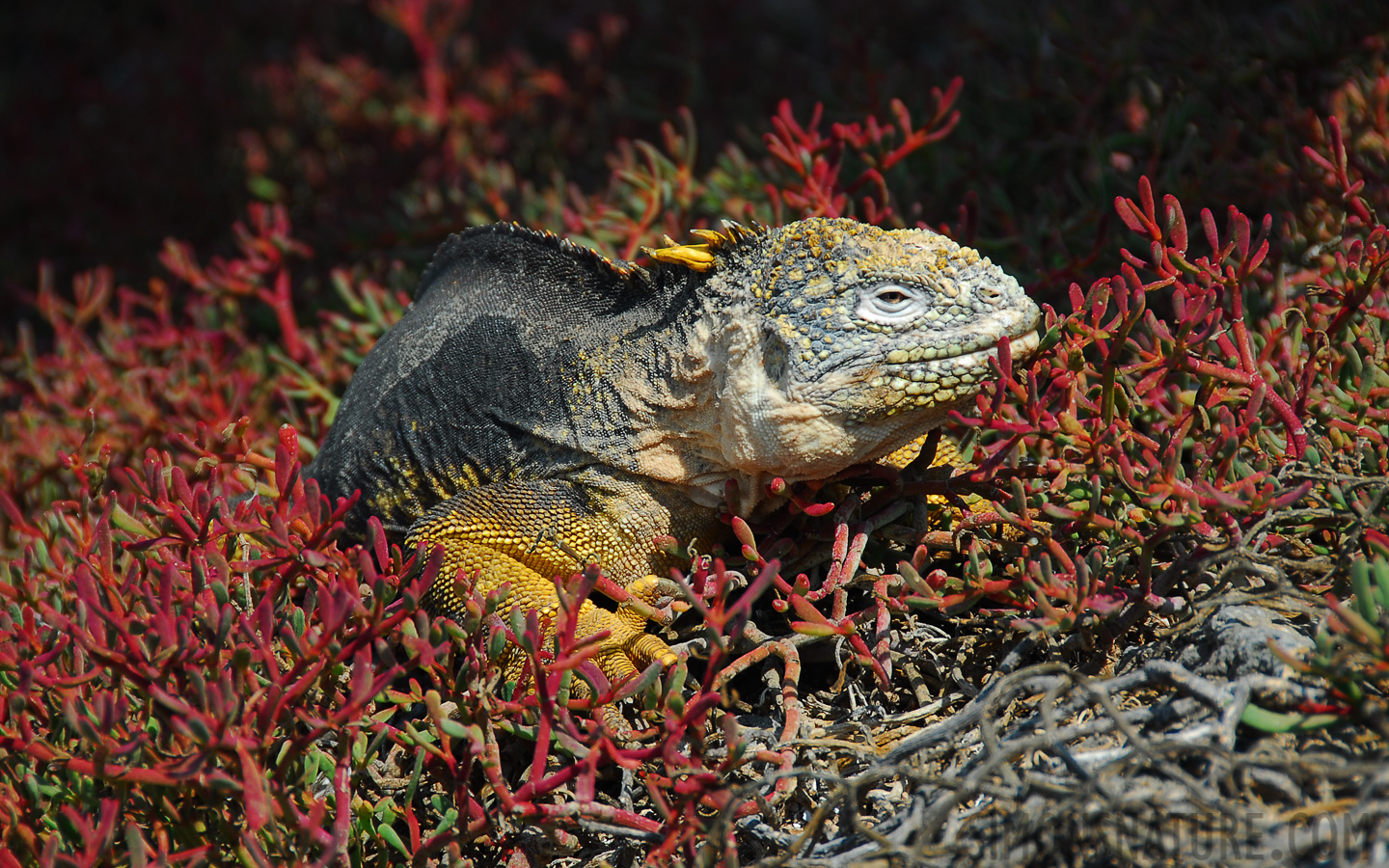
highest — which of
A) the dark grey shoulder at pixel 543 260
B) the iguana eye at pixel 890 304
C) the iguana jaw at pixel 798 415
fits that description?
the dark grey shoulder at pixel 543 260

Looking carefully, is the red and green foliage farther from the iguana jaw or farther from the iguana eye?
the iguana eye

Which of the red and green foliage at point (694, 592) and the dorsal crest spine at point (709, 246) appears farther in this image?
the dorsal crest spine at point (709, 246)

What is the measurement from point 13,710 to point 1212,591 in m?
2.74

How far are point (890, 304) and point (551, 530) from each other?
113cm

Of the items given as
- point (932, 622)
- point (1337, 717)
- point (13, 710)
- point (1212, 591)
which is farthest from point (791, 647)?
point (13, 710)

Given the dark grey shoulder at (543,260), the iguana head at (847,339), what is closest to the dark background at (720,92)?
the iguana head at (847,339)

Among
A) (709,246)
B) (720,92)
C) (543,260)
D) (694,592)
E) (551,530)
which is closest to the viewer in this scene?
(694,592)

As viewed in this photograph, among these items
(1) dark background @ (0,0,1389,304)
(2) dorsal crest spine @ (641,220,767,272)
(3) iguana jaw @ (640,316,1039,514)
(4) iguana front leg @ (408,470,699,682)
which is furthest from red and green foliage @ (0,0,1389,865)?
(2) dorsal crest spine @ (641,220,767,272)

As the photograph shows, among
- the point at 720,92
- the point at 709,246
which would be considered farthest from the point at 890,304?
the point at 720,92

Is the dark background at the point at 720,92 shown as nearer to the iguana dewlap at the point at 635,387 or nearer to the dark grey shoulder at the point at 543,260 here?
the iguana dewlap at the point at 635,387

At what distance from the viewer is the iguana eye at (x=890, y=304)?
7.98 ft

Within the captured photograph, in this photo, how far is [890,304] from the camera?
2.46 meters

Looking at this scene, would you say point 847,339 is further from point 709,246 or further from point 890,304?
point 709,246

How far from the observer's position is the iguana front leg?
2.77m
